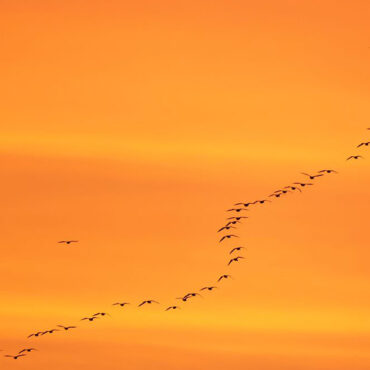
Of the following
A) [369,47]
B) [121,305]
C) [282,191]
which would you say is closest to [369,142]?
[282,191]

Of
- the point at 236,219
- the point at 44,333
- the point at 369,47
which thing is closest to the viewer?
the point at 369,47

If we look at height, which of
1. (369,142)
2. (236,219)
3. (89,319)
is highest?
(369,142)

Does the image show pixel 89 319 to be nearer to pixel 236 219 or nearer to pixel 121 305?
pixel 121 305

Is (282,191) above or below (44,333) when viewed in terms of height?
above

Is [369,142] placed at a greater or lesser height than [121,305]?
greater

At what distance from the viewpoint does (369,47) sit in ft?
86.9

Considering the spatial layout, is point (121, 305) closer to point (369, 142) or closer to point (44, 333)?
point (44, 333)

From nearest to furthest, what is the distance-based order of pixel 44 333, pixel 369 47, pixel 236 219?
pixel 369 47, pixel 236 219, pixel 44 333

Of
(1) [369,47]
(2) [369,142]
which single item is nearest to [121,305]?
(2) [369,142]

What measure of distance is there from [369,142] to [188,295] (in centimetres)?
777

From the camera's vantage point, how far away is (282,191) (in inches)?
1270

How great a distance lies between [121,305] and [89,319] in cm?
129

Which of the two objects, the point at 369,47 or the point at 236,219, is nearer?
the point at 369,47

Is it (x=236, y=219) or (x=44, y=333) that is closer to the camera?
(x=236, y=219)
